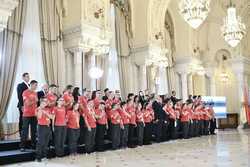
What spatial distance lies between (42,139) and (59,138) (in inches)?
22.9

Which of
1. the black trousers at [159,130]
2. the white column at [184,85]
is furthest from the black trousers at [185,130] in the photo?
the white column at [184,85]

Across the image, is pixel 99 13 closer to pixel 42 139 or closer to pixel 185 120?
pixel 185 120

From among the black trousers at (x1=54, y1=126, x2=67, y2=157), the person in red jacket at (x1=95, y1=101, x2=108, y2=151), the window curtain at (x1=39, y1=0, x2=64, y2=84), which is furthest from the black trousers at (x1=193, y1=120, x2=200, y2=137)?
the black trousers at (x1=54, y1=126, x2=67, y2=157)

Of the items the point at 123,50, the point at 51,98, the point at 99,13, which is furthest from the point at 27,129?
the point at 123,50

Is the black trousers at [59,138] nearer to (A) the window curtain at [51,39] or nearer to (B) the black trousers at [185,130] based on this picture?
(A) the window curtain at [51,39]

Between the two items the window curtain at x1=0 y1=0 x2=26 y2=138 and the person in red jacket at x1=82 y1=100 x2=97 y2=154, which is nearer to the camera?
the person in red jacket at x1=82 y1=100 x2=97 y2=154

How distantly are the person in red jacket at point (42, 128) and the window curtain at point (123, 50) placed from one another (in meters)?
7.23

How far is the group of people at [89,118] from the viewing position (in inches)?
312

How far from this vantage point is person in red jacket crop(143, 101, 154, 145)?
11.6m

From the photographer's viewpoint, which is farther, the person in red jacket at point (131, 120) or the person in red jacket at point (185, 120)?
the person in red jacket at point (185, 120)

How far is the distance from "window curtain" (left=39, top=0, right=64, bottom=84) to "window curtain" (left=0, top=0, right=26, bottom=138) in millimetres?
988

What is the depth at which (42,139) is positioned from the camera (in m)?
7.65

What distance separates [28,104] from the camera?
7.88 metres

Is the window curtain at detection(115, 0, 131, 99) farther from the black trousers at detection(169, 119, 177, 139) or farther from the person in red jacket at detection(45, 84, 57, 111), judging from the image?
the person in red jacket at detection(45, 84, 57, 111)
